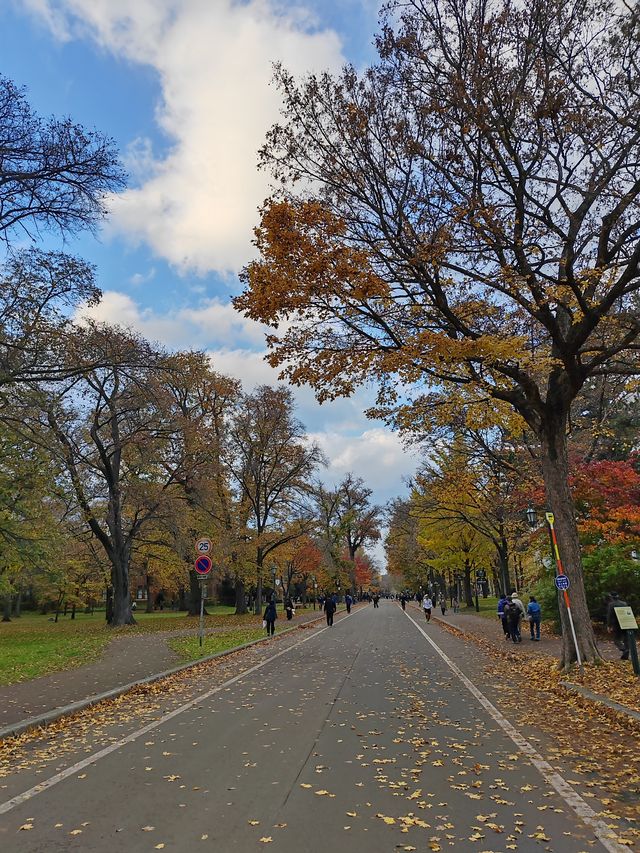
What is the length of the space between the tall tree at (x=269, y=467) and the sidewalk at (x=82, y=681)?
22723 mm

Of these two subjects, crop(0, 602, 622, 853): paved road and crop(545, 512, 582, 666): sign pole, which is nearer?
crop(0, 602, 622, 853): paved road

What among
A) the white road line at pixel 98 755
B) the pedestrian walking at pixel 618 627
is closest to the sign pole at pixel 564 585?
the pedestrian walking at pixel 618 627

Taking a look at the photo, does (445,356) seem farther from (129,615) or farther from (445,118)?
(129,615)

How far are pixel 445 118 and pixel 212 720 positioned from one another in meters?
10.9

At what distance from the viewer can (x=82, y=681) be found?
40.4ft

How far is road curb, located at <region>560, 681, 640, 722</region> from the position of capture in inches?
312

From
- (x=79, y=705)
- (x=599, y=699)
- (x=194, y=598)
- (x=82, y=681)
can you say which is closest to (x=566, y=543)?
(x=599, y=699)

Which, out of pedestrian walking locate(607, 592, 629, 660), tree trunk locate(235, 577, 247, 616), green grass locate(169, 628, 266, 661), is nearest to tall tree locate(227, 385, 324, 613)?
tree trunk locate(235, 577, 247, 616)

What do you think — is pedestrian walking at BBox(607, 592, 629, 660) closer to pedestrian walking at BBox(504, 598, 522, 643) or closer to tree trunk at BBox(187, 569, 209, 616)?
pedestrian walking at BBox(504, 598, 522, 643)

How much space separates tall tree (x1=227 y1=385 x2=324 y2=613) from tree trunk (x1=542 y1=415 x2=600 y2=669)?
1138 inches

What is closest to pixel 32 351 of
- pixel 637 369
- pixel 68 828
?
pixel 68 828

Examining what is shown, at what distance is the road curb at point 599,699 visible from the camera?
312 inches

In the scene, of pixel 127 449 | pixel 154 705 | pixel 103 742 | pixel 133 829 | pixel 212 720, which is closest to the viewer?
pixel 133 829

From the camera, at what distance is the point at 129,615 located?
3145 cm
